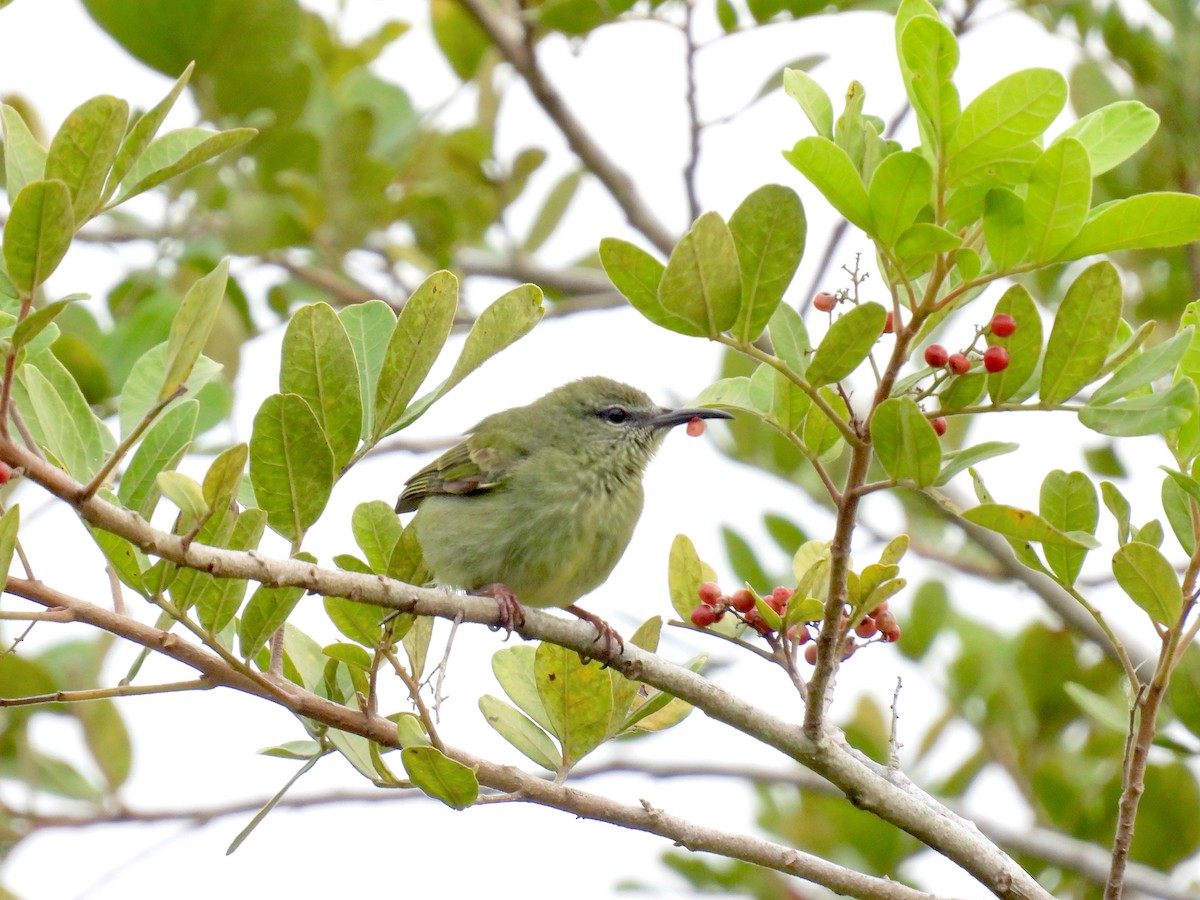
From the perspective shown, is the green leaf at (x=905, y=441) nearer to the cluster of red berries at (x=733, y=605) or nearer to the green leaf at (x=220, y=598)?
the cluster of red berries at (x=733, y=605)

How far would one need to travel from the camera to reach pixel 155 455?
2551 mm

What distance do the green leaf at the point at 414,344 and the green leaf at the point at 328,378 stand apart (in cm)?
6

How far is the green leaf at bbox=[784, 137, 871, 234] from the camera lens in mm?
2057

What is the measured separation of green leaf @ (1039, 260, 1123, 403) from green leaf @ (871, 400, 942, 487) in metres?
0.25

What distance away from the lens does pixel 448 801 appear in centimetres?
241

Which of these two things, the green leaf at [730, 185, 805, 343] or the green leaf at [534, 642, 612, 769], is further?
the green leaf at [534, 642, 612, 769]

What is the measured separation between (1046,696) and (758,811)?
1.30 m

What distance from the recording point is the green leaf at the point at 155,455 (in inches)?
95.9

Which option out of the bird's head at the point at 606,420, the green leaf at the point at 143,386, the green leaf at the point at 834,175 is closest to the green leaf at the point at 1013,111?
the green leaf at the point at 834,175

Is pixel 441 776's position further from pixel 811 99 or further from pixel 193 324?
pixel 811 99

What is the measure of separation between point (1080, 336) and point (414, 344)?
115 centimetres

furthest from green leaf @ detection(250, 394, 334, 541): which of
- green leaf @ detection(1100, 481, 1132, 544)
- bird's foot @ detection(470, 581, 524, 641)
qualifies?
green leaf @ detection(1100, 481, 1132, 544)

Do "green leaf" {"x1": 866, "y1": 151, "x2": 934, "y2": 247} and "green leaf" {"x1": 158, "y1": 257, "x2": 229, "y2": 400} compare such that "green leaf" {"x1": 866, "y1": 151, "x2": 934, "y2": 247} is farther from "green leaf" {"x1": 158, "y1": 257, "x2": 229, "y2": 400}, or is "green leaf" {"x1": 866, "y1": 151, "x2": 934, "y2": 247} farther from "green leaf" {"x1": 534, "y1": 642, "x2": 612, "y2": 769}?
"green leaf" {"x1": 534, "y1": 642, "x2": 612, "y2": 769}

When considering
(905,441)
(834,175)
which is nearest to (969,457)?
(905,441)
